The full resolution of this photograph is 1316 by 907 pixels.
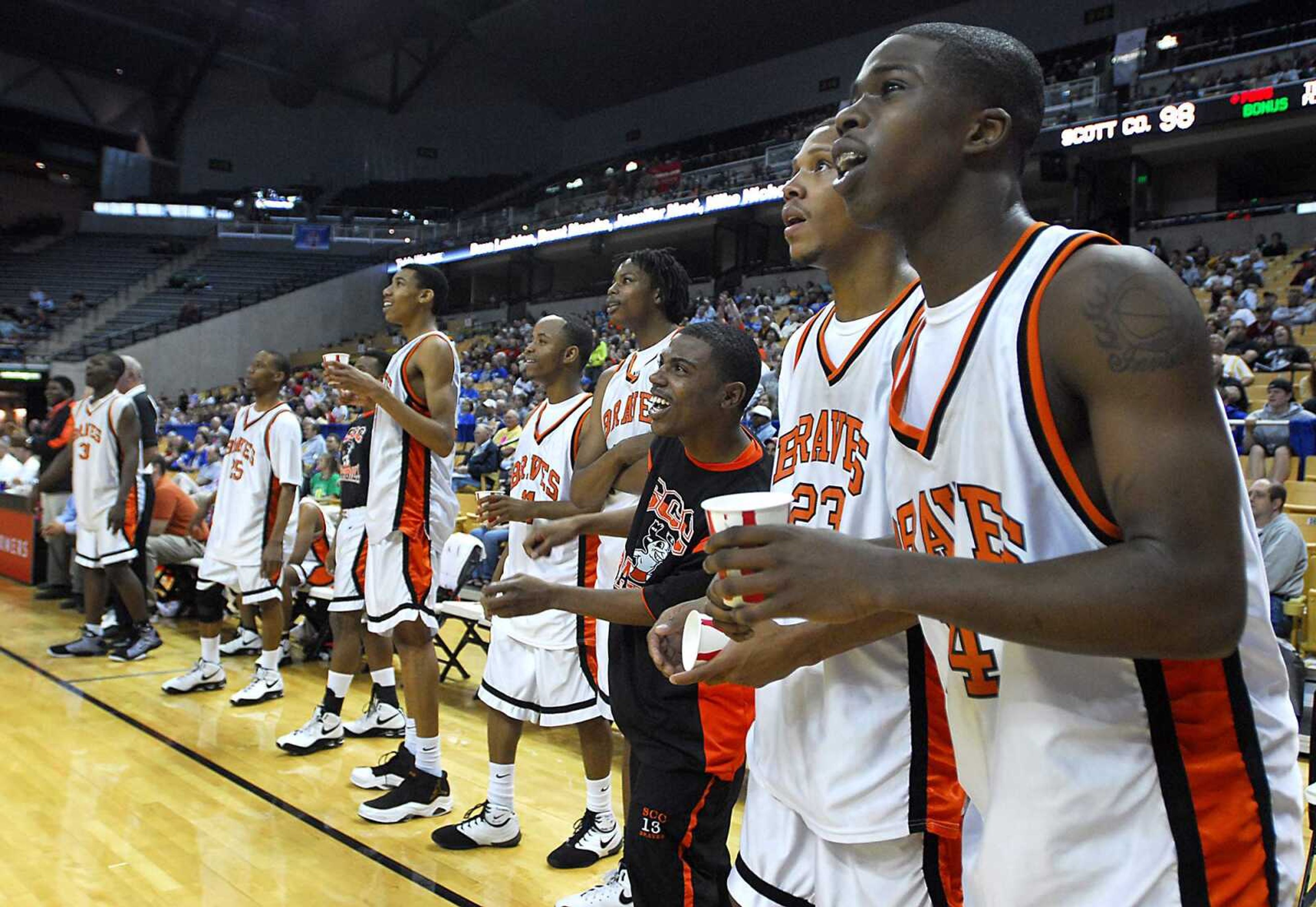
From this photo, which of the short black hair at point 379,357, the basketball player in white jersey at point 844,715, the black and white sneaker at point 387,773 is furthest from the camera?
the short black hair at point 379,357

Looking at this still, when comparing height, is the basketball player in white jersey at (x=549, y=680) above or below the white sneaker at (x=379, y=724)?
above

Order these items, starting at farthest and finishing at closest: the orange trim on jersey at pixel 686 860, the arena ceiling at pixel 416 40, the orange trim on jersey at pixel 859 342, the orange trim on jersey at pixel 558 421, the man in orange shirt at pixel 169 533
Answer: the arena ceiling at pixel 416 40 → the man in orange shirt at pixel 169 533 → the orange trim on jersey at pixel 558 421 → the orange trim on jersey at pixel 686 860 → the orange trim on jersey at pixel 859 342

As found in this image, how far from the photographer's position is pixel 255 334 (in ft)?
93.2

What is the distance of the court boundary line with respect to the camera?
11.1ft

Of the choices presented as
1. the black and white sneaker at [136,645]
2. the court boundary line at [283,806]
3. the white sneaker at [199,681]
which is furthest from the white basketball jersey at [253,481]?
the black and white sneaker at [136,645]

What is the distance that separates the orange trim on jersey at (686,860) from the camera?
2480mm

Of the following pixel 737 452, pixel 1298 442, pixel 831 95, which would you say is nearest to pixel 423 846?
pixel 737 452

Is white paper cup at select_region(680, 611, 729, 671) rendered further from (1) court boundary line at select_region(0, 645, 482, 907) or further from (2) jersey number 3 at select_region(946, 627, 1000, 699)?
(1) court boundary line at select_region(0, 645, 482, 907)

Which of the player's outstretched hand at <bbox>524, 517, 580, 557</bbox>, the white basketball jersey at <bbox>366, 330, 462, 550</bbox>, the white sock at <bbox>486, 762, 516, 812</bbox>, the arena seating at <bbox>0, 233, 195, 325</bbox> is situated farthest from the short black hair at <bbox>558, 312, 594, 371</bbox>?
the arena seating at <bbox>0, 233, 195, 325</bbox>

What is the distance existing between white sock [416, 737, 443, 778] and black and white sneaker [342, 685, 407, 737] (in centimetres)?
114

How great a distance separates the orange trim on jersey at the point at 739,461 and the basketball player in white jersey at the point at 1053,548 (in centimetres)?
127

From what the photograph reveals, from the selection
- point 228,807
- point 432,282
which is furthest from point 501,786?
point 432,282

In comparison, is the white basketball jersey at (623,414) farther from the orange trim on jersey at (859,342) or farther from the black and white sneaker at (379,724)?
the black and white sneaker at (379,724)

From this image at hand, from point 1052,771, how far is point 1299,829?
274 mm
